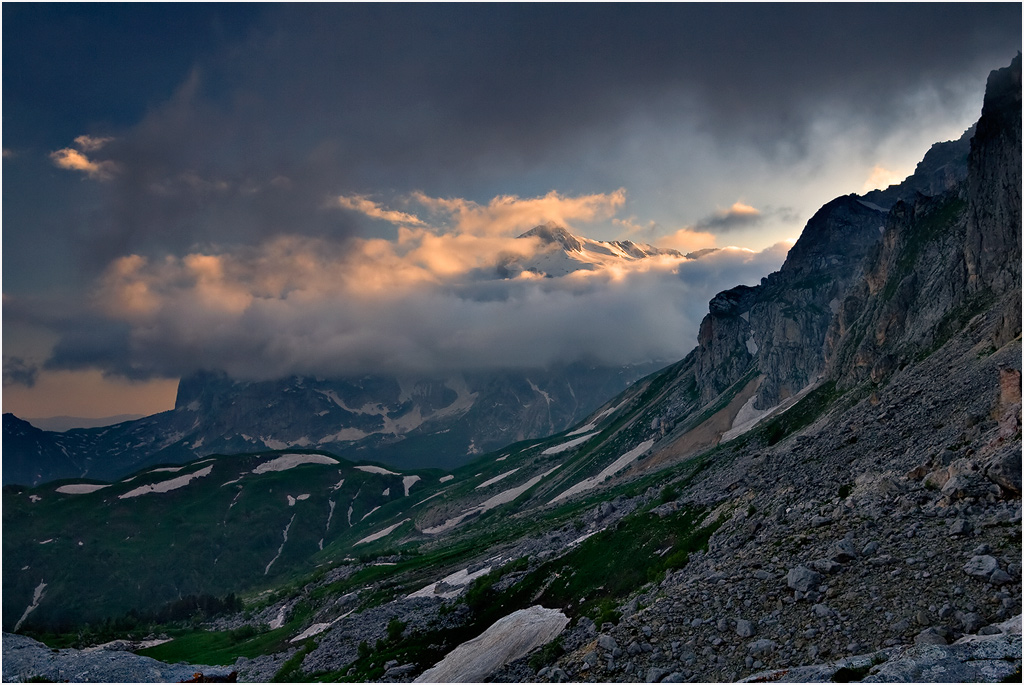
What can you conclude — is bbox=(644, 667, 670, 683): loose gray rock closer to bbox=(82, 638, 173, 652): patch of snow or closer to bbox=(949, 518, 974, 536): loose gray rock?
bbox=(949, 518, 974, 536): loose gray rock

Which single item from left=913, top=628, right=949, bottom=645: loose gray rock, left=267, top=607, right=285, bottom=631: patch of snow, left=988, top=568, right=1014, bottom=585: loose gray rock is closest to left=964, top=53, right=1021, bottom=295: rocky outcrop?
left=988, top=568, right=1014, bottom=585: loose gray rock

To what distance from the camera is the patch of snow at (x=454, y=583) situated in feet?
249

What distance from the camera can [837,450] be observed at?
179 feet

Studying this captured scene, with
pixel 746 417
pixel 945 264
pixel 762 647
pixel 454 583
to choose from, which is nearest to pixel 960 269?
pixel 945 264

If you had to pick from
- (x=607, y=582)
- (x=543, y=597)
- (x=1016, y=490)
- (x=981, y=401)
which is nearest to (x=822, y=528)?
(x=1016, y=490)

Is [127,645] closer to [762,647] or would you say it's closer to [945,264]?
[762,647]

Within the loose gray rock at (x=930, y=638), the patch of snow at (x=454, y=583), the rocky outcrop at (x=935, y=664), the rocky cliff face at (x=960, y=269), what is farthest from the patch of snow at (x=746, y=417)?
the rocky outcrop at (x=935, y=664)

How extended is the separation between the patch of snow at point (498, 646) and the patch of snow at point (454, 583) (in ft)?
89.7

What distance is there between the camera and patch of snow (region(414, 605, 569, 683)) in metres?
38.9

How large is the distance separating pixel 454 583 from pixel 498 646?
42591 millimetres

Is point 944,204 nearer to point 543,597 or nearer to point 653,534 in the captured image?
point 653,534

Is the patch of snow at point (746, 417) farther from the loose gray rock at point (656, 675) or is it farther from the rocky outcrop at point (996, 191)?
the loose gray rock at point (656, 675)

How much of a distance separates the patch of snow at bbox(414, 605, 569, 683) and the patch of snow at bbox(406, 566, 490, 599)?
89.7 feet

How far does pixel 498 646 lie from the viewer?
40.8m
